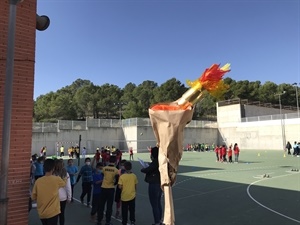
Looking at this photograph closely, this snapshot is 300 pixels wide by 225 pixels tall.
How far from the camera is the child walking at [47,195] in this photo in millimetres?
4898

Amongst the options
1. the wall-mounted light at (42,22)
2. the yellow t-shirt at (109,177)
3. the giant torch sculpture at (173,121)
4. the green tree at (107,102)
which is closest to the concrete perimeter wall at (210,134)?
the green tree at (107,102)

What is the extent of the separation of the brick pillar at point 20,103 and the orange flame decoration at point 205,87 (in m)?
3.80

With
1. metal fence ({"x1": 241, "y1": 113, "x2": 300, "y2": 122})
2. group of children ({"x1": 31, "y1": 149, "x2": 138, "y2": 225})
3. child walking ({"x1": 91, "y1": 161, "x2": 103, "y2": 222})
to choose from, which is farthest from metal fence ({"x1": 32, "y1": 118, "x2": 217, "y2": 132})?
child walking ({"x1": 91, "y1": 161, "x2": 103, "y2": 222})

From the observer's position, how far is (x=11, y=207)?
17.6ft

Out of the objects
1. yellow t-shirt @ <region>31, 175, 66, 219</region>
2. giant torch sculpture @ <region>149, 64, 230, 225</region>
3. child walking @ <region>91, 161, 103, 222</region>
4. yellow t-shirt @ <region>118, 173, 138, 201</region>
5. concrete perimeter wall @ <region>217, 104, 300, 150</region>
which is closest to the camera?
giant torch sculpture @ <region>149, 64, 230, 225</region>

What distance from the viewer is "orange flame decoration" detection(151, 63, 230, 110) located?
116 inches

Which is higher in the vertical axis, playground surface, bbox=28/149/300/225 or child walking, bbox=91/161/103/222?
child walking, bbox=91/161/103/222

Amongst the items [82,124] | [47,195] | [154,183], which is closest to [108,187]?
[154,183]

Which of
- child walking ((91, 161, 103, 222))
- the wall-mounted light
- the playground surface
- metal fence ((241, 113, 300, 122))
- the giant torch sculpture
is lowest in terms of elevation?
the playground surface

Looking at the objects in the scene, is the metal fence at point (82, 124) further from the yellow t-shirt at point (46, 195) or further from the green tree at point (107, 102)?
the yellow t-shirt at point (46, 195)

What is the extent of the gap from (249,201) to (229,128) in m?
50.3

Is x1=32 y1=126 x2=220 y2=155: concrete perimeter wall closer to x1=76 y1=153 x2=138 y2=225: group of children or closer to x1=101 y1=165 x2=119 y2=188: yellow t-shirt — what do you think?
x1=76 y1=153 x2=138 y2=225: group of children

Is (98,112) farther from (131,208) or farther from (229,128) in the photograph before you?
(131,208)

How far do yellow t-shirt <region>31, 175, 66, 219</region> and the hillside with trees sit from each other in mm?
69885
